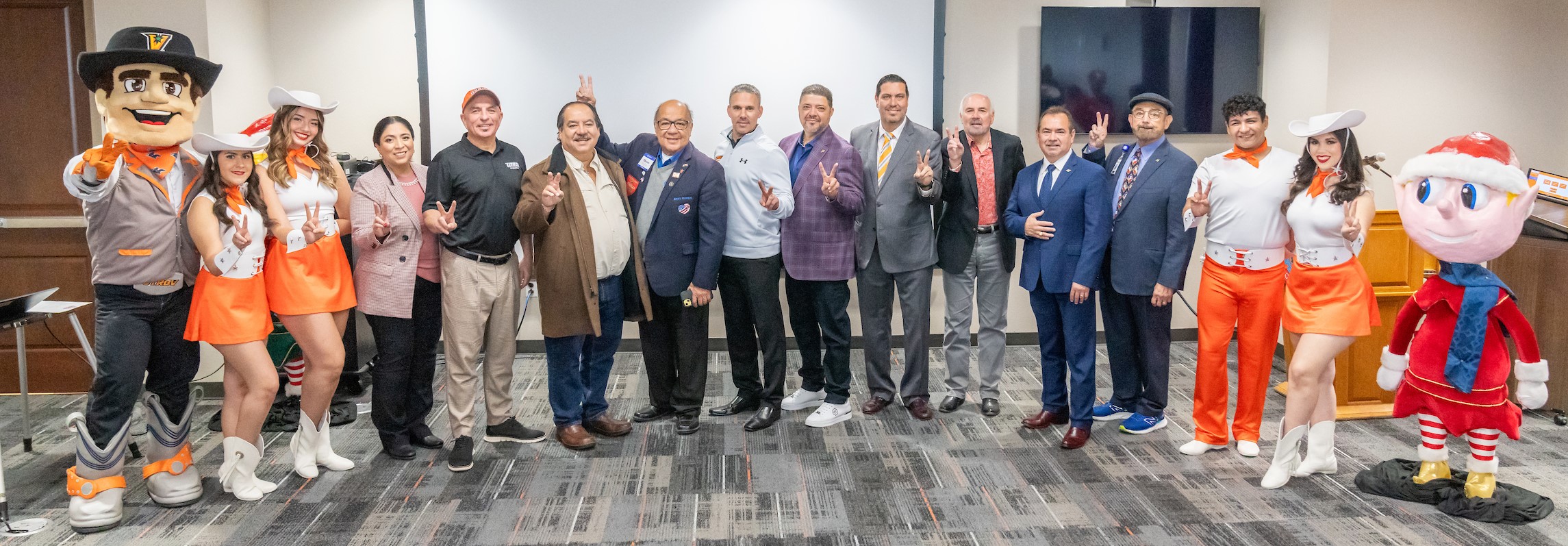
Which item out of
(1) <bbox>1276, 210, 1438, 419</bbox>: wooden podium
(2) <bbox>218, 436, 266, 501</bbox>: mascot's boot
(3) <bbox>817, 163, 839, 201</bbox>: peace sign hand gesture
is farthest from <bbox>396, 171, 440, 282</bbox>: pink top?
(1) <bbox>1276, 210, 1438, 419</bbox>: wooden podium

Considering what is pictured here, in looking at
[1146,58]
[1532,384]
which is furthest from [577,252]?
[1146,58]

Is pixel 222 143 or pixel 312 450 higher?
pixel 222 143

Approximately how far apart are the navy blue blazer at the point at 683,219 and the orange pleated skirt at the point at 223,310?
1.38 meters

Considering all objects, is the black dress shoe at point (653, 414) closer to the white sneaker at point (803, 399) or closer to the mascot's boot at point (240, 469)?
the white sneaker at point (803, 399)

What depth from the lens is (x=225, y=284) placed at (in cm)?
322

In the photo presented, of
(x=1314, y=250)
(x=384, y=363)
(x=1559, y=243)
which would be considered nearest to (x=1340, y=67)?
(x=1559, y=243)

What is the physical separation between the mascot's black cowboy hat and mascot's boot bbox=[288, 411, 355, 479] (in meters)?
1.26

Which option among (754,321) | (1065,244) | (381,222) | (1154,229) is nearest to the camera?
(381,222)

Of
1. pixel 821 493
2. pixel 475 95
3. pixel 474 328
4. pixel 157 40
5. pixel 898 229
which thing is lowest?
pixel 821 493

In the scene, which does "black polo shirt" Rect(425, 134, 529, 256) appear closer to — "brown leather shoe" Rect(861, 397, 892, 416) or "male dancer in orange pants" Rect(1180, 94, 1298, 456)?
"brown leather shoe" Rect(861, 397, 892, 416)

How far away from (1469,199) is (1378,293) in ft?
4.56

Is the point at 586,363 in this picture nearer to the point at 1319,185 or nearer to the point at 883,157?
the point at 883,157

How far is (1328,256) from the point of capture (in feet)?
11.0

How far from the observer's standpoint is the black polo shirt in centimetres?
360
